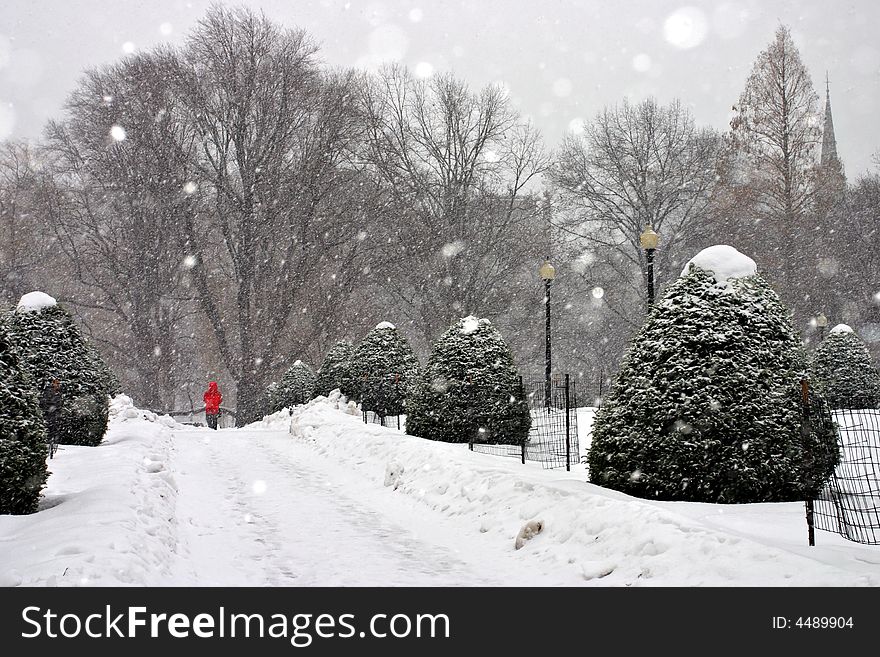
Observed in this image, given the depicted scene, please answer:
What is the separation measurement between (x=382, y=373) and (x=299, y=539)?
1379 cm

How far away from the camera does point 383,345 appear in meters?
21.7

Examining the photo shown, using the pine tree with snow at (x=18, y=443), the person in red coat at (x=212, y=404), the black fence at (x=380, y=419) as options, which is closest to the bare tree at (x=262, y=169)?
the person in red coat at (x=212, y=404)

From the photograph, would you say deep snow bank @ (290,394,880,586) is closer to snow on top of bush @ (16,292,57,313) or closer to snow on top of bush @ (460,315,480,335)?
snow on top of bush @ (460,315,480,335)

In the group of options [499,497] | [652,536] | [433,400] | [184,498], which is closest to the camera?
[652,536]

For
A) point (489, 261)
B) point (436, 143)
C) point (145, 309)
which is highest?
point (436, 143)

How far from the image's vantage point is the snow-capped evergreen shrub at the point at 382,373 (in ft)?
68.5

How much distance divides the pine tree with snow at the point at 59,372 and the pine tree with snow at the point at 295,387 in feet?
40.5

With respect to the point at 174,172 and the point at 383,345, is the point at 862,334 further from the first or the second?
the point at 174,172

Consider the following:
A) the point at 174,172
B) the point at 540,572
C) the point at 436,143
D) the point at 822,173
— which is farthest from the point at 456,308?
the point at 540,572

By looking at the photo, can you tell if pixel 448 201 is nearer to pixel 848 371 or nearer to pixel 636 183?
pixel 636 183

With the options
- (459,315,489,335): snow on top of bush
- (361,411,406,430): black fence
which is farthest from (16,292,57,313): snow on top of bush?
(361,411,406,430): black fence

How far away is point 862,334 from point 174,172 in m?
32.5

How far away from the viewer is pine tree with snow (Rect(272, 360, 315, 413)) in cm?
2584

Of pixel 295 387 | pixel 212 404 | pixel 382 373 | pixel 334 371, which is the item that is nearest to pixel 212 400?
pixel 212 404
